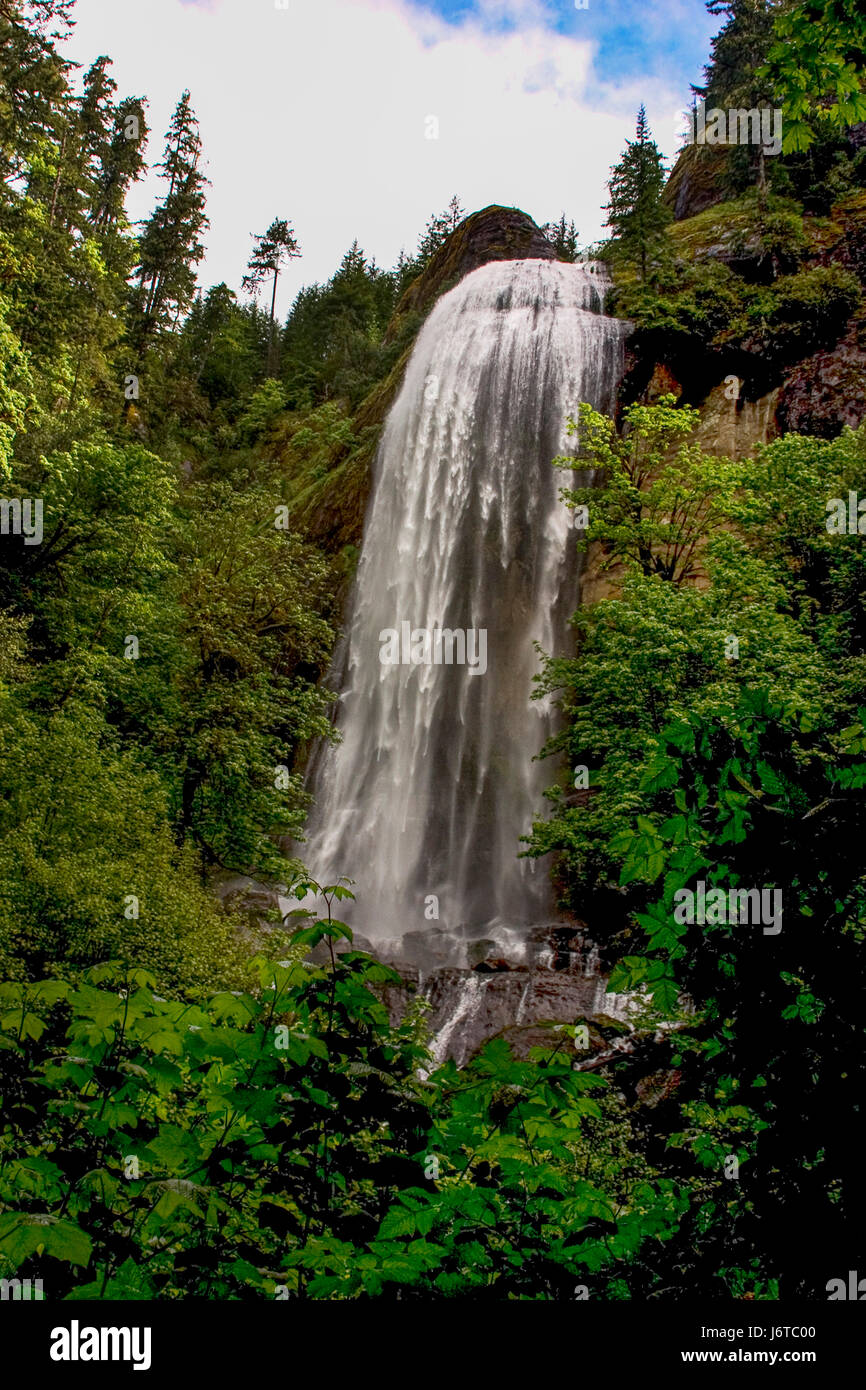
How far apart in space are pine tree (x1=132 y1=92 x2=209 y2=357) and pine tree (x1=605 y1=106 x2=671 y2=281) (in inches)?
859

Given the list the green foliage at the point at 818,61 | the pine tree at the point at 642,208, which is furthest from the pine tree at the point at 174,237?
the green foliage at the point at 818,61

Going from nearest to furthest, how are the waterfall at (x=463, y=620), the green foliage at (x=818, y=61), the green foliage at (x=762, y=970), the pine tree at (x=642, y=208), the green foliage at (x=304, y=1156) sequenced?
the green foliage at (x=762, y=970) < the green foliage at (x=304, y=1156) < the green foliage at (x=818, y=61) < the waterfall at (x=463, y=620) < the pine tree at (x=642, y=208)

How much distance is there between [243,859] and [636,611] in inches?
379

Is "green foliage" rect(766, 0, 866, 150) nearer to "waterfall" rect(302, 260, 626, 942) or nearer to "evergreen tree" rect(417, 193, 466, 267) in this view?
"waterfall" rect(302, 260, 626, 942)

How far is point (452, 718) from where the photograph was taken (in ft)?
89.9

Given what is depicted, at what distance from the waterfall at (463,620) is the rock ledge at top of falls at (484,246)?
7.55 m

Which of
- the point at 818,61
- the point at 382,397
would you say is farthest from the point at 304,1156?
the point at 382,397

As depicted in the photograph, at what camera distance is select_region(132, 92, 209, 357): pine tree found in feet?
137

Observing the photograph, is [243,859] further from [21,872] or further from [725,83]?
[725,83]

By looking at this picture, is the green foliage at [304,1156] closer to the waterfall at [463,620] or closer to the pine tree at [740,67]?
the waterfall at [463,620]

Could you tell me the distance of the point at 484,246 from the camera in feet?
137

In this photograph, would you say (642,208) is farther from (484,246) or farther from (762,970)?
(762,970)

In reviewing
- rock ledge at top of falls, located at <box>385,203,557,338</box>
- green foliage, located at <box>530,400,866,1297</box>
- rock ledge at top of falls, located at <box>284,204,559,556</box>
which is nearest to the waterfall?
rock ledge at top of falls, located at <box>284,204,559,556</box>

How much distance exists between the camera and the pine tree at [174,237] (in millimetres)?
41875
